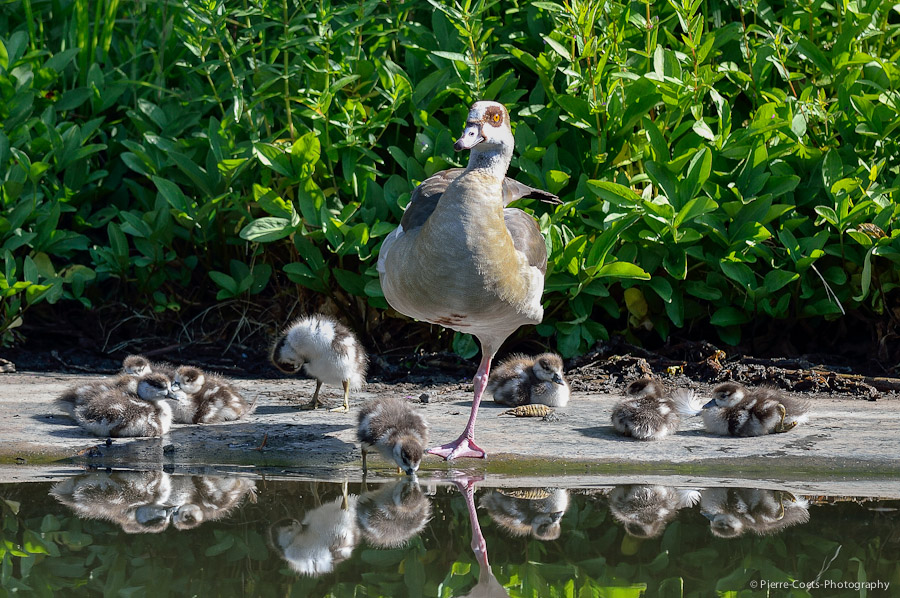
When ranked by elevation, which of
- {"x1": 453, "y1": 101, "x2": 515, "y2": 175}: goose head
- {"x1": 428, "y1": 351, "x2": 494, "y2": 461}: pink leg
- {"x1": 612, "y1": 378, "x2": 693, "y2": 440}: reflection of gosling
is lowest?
{"x1": 428, "y1": 351, "x2": 494, "y2": 461}: pink leg

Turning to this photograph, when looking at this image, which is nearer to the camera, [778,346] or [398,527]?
[398,527]

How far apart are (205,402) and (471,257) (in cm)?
202

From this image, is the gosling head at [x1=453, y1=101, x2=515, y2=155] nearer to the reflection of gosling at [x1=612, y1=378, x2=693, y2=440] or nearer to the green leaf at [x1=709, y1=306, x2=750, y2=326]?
the reflection of gosling at [x1=612, y1=378, x2=693, y2=440]

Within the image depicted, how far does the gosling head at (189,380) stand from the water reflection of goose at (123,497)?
1.09 meters

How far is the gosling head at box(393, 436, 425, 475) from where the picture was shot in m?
5.53

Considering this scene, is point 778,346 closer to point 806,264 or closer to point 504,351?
point 806,264

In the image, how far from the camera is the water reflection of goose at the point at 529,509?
461 centimetres

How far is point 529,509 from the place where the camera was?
4.90 metres

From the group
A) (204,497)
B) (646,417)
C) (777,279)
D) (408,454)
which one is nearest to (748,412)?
(646,417)

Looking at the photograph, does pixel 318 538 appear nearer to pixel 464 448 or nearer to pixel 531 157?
pixel 464 448

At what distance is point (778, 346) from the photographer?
26.3ft

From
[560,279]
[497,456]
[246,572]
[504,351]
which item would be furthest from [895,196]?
[246,572]

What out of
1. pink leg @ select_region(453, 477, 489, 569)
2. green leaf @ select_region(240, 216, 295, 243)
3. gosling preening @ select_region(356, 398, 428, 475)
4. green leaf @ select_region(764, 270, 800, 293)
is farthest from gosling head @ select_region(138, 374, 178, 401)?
green leaf @ select_region(764, 270, 800, 293)

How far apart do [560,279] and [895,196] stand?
2408mm
